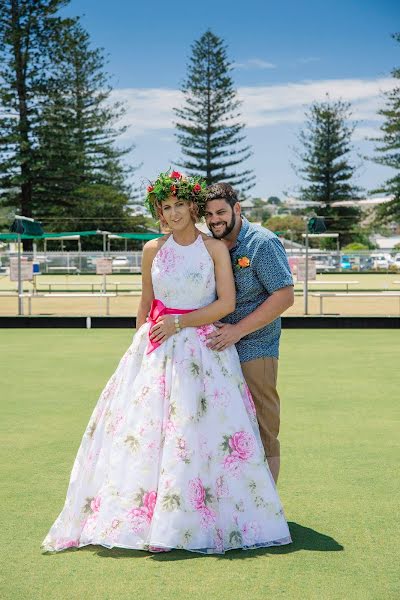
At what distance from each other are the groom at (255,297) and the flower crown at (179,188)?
0.10 feet

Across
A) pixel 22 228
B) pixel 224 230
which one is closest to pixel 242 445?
pixel 224 230

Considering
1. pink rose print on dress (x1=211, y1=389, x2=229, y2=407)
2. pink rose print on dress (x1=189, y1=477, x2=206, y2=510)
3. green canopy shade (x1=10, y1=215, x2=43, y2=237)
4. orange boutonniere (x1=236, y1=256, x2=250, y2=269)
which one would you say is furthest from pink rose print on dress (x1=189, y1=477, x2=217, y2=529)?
green canopy shade (x1=10, y1=215, x2=43, y2=237)

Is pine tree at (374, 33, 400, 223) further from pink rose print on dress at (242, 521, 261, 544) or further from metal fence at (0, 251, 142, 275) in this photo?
pink rose print on dress at (242, 521, 261, 544)

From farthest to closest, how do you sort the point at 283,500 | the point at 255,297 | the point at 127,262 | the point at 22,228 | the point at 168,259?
the point at 127,262
the point at 22,228
the point at 283,500
the point at 255,297
the point at 168,259

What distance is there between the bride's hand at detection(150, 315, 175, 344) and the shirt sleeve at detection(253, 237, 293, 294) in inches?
14.7

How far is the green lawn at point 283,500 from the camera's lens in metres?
3.25

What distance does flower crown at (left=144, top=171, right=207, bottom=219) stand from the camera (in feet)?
12.1

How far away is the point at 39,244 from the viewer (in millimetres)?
56094

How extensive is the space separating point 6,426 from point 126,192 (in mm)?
49689

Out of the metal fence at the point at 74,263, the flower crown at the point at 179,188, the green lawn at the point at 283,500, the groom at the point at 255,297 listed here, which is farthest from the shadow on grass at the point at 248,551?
the metal fence at the point at 74,263

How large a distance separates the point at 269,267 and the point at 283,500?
1164 millimetres

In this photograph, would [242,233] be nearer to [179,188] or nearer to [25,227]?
[179,188]

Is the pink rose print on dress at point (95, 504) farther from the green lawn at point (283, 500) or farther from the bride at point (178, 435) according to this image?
the green lawn at point (283, 500)

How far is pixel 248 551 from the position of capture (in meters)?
3.59
